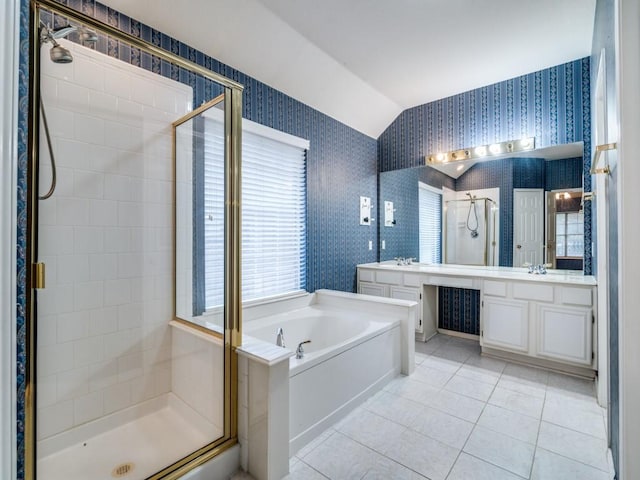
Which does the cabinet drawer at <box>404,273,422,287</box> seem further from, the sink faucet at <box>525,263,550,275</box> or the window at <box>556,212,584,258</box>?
the window at <box>556,212,584,258</box>

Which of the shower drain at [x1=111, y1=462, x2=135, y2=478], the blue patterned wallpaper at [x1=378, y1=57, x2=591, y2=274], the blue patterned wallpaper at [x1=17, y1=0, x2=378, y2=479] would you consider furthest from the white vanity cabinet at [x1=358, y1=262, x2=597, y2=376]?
the shower drain at [x1=111, y1=462, x2=135, y2=478]

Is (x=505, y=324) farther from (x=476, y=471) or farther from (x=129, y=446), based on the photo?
(x=129, y=446)

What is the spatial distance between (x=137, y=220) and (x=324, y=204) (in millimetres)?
1841

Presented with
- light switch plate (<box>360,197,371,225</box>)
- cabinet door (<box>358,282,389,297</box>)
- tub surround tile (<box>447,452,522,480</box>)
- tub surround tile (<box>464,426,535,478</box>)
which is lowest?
tub surround tile (<box>447,452,522,480</box>)

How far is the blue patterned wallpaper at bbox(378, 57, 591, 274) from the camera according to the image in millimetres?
2814

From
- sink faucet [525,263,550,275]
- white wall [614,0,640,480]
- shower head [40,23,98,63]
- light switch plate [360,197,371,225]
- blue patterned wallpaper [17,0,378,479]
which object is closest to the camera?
white wall [614,0,640,480]

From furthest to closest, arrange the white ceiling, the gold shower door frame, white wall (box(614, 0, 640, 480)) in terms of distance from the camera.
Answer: the white ceiling → the gold shower door frame → white wall (box(614, 0, 640, 480))

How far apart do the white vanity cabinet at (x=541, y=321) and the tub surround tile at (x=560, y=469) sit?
1.21 meters

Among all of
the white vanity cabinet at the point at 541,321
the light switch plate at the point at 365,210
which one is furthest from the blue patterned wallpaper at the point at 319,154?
the white vanity cabinet at the point at 541,321

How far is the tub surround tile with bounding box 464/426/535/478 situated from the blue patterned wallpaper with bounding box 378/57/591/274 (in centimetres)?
193

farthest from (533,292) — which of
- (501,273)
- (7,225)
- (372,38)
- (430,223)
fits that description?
(7,225)

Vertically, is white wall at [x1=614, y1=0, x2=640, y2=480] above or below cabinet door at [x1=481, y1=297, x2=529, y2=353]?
above

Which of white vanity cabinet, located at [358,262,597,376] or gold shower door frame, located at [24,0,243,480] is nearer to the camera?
gold shower door frame, located at [24,0,243,480]

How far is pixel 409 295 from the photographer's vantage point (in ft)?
11.3
